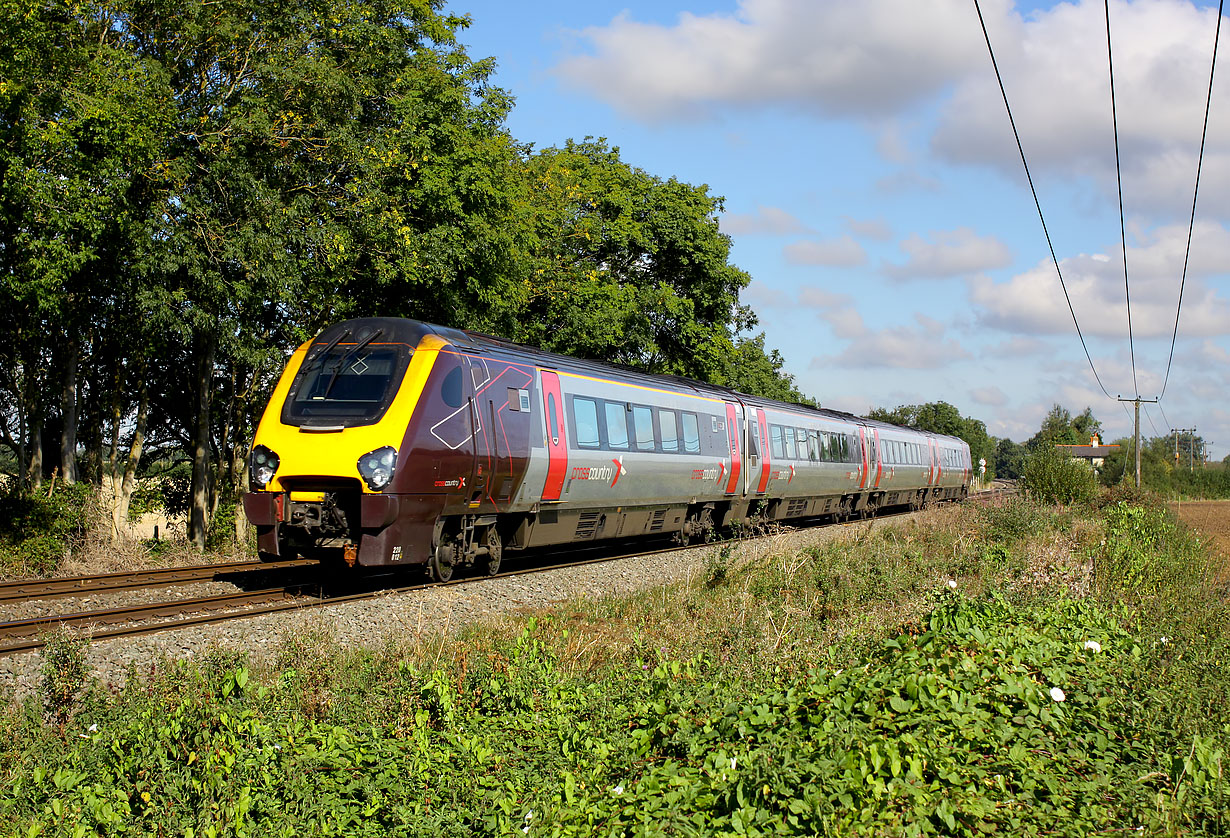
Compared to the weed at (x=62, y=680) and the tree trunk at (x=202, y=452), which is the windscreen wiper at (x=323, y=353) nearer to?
the weed at (x=62, y=680)

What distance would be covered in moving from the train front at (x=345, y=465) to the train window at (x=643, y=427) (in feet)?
16.2

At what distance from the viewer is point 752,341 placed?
3525 centimetres

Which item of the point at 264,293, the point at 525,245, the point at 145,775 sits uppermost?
the point at 525,245

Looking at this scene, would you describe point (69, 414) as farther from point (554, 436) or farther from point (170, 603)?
point (554, 436)

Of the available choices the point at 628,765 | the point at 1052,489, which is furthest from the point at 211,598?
the point at 1052,489

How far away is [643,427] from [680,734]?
10.9m

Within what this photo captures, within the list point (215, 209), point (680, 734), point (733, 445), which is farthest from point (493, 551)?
point (680, 734)

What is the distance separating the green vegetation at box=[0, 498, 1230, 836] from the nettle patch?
0.01 metres

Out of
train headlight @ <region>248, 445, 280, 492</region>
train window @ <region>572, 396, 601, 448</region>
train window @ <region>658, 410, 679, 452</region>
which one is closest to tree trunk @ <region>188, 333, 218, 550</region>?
train headlight @ <region>248, 445, 280, 492</region>

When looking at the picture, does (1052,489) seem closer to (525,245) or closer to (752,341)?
(752,341)

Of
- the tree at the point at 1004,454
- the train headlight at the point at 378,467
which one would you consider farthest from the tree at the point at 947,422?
the train headlight at the point at 378,467

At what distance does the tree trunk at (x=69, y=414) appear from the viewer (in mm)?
16047

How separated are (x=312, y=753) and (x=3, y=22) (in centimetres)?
1031

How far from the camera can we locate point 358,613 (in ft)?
32.7
